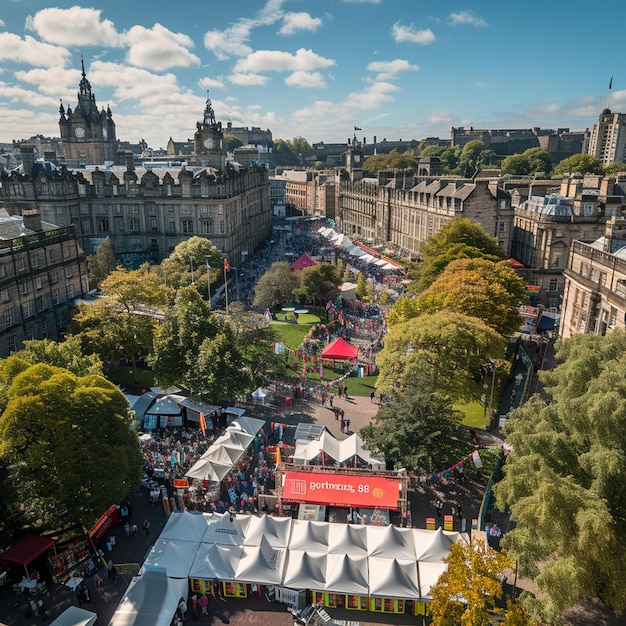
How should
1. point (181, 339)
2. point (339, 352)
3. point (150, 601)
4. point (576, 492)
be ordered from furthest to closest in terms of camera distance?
point (339, 352)
point (181, 339)
point (150, 601)
point (576, 492)

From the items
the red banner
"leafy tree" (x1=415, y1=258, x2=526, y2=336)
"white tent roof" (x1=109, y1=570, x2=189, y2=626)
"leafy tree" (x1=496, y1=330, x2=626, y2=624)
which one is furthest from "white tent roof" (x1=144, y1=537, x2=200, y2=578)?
"leafy tree" (x1=415, y1=258, x2=526, y2=336)

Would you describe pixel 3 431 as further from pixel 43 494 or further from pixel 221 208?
pixel 221 208

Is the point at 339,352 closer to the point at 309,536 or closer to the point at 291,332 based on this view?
the point at 291,332

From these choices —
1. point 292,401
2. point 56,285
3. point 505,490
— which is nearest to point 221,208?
point 56,285

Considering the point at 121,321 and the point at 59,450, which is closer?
the point at 59,450

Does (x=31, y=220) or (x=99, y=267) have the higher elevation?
(x=31, y=220)

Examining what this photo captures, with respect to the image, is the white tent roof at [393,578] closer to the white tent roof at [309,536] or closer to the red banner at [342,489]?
the white tent roof at [309,536]

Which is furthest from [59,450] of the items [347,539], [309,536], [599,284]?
[599,284]
